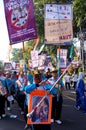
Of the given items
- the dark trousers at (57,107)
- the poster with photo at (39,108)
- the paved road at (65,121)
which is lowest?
the paved road at (65,121)

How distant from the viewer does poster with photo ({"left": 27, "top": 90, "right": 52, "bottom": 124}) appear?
786 centimetres

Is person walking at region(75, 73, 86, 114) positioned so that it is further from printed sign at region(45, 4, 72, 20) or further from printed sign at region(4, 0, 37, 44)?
printed sign at region(4, 0, 37, 44)

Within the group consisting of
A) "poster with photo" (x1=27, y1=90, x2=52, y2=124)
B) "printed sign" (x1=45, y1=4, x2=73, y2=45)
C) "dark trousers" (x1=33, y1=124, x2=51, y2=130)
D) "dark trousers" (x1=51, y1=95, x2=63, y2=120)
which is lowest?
"dark trousers" (x1=51, y1=95, x2=63, y2=120)

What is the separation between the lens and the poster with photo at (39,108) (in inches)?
310

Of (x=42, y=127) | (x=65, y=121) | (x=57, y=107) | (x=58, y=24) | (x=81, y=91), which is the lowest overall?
(x=65, y=121)

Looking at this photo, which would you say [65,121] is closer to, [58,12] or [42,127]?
[58,12]

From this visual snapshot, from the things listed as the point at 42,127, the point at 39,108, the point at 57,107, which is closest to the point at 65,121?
the point at 57,107

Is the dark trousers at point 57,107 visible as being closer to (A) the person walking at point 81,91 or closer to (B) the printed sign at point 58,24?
(B) the printed sign at point 58,24

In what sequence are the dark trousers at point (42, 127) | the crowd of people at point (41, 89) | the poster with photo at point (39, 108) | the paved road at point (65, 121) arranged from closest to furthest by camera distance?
1. the poster with photo at point (39, 108)
2. the crowd of people at point (41, 89)
3. the dark trousers at point (42, 127)
4. the paved road at point (65, 121)

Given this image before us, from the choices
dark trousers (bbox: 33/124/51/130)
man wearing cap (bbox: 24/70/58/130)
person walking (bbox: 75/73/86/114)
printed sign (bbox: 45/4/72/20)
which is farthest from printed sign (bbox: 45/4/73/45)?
dark trousers (bbox: 33/124/51/130)

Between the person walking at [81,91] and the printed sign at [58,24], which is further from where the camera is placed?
the person walking at [81,91]

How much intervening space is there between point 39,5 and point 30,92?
145 feet

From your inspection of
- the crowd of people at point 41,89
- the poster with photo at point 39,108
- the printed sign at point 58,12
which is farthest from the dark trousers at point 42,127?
the printed sign at point 58,12

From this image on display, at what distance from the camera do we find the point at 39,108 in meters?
7.88
